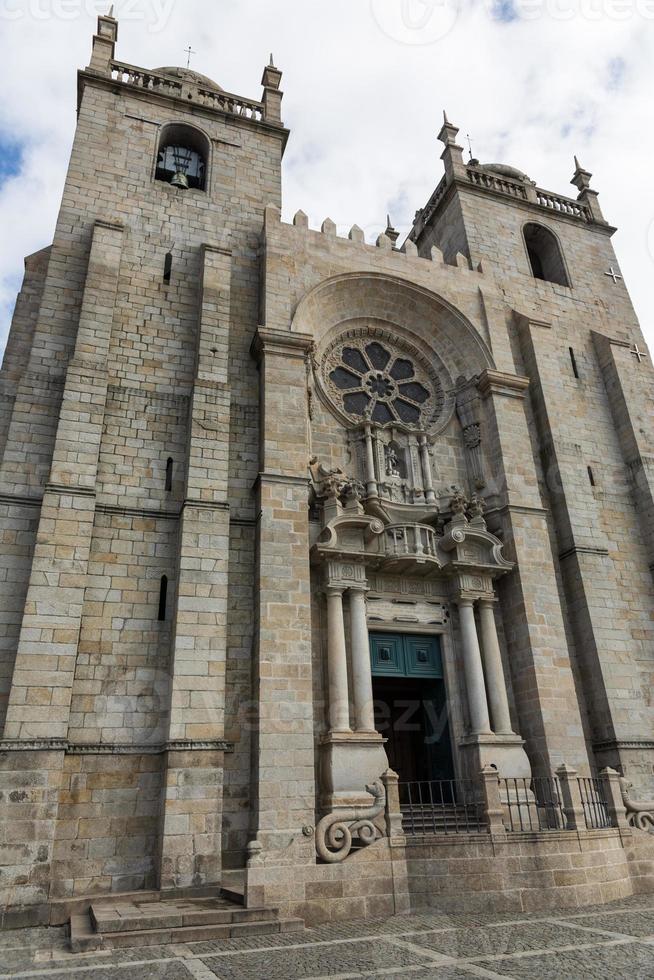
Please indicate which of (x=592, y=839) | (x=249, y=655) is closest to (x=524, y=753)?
(x=592, y=839)

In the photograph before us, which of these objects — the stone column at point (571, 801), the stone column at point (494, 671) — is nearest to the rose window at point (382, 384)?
the stone column at point (494, 671)

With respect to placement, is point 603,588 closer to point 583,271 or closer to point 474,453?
point 474,453

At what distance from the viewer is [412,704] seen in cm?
1380

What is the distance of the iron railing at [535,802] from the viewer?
1077cm

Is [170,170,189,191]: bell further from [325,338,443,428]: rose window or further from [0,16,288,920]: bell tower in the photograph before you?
[325,338,443,428]: rose window

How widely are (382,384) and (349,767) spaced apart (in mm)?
8949

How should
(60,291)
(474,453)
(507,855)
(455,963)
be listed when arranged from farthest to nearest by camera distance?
(474,453) < (60,291) < (507,855) < (455,963)

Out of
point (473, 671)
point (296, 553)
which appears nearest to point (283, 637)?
point (296, 553)

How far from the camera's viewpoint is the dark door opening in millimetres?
12516

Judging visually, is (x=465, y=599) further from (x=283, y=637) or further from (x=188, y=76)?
(x=188, y=76)

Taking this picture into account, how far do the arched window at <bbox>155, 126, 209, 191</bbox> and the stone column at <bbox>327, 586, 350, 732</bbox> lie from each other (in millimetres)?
11658

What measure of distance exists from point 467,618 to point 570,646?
8.53 ft

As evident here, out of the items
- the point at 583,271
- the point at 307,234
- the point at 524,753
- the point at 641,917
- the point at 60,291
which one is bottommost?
the point at 641,917

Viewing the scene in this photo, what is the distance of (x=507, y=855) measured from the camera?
9.35 m
